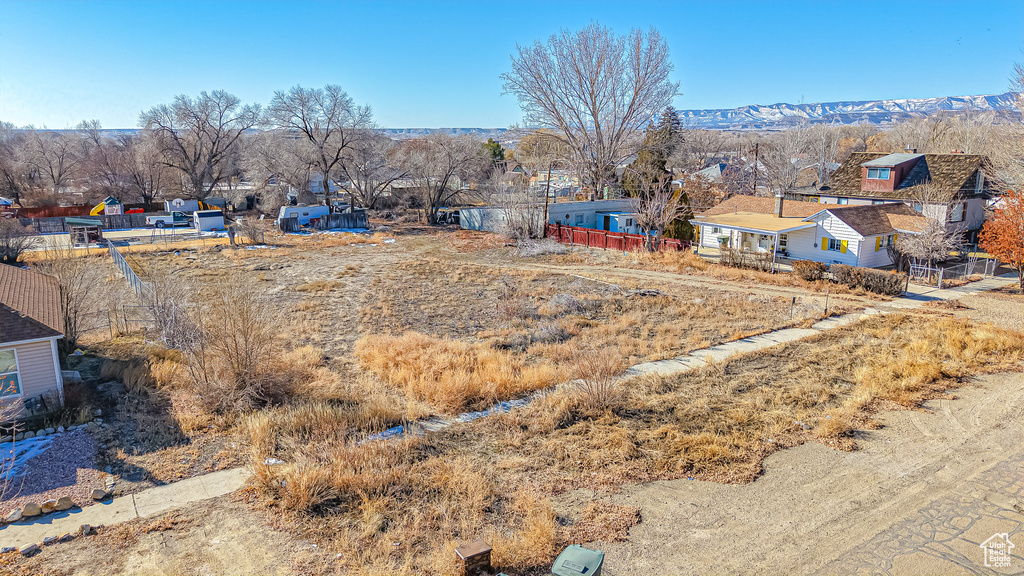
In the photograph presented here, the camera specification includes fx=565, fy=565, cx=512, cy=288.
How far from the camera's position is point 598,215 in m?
41.7

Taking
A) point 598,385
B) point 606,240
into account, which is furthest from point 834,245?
point 598,385

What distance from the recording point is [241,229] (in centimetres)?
4066

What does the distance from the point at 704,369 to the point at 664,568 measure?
329 inches

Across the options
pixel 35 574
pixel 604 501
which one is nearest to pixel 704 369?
pixel 604 501

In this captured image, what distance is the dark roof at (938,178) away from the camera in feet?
101

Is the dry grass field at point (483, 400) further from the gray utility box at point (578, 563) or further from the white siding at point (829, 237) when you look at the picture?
the white siding at point (829, 237)

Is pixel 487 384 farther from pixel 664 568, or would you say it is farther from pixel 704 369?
pixel 664 568

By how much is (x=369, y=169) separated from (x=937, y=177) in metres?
42.7

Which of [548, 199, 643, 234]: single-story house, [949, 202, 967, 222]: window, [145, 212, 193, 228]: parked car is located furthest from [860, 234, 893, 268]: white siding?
[145, 212, 193, 228]: parked car

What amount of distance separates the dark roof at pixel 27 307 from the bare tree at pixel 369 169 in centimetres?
3700

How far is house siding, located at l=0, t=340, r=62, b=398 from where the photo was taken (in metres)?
12.2

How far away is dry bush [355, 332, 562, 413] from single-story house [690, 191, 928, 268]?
1868cm

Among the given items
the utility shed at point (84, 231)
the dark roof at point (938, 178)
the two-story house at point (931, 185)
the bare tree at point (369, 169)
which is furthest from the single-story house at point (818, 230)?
the utility shed at point (84, 231)

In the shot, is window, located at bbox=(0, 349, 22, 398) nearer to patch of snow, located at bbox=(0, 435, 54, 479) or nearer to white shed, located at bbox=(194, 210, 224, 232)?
patch of snow, located at bbox=(0, 435, 54, 479)
